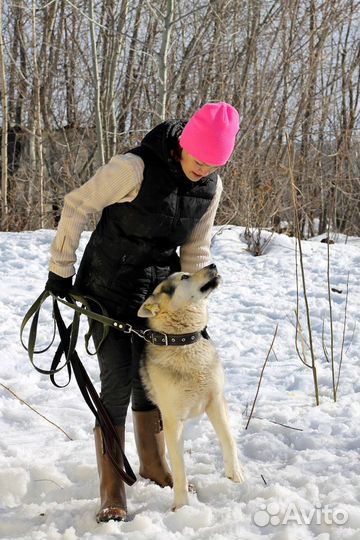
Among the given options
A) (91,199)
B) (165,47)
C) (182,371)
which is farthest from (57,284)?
(165,47)

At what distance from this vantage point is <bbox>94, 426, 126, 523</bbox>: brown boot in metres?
2.67

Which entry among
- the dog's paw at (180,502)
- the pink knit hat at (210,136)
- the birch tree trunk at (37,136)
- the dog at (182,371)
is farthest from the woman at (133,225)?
the birch tree trunk at (37,136)

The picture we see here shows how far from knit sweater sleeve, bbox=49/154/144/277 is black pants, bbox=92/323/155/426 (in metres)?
0.39

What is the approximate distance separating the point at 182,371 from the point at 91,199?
914 millimetres

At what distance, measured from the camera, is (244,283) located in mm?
7547

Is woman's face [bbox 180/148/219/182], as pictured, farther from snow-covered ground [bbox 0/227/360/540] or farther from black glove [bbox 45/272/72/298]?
snow-covered ground [bbox 0/227/360/540]

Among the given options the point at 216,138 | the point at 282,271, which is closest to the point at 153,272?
the point at 216,138

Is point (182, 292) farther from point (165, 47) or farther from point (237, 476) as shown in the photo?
point (165, 47)

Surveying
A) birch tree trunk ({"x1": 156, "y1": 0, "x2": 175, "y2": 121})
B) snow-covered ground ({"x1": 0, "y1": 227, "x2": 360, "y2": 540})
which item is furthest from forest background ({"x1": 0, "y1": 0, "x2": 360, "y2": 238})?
snow-covered ground ({"x1": 0, "y1": 227, "x2": 360, "y2": 540})

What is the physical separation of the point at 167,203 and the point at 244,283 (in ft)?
16.3

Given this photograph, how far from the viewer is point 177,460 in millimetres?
2684

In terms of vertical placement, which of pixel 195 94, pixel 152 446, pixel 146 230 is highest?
pixel 195 94

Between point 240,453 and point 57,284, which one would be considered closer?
point 57,284

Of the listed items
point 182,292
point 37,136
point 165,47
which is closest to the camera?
point 182,292
